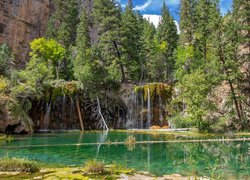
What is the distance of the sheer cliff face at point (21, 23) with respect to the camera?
204ft

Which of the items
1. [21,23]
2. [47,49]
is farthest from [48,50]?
[21,23]

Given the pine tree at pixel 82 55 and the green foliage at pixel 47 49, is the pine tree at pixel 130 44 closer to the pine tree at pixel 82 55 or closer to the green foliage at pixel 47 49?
the pine tree at pixel 82 55

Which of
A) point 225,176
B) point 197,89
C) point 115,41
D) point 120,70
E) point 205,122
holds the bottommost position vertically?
point 225,176

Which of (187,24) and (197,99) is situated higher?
(187,24)

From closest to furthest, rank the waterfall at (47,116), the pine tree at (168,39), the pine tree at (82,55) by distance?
the waterfall at (47,116) → the pine tree at (82,55) → the pine tree at (168,39)

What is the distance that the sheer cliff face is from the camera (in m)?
62.2

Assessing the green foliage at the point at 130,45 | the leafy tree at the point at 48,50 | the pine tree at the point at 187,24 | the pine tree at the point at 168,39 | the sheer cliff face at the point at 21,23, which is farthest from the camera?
the sheer cliff face at the point at 21,23

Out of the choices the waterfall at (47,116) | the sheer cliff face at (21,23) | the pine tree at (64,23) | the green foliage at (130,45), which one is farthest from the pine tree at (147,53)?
the sheer cliff face at (21,23)

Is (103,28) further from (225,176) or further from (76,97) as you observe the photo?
(225,176)

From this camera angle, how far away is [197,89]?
3259 centimetres

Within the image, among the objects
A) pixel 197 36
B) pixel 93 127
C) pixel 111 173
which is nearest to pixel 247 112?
pixel 197 36

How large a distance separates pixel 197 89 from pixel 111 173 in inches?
949

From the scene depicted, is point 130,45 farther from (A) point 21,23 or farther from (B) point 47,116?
(A) point 21,23

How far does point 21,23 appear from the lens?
65.2 meters
